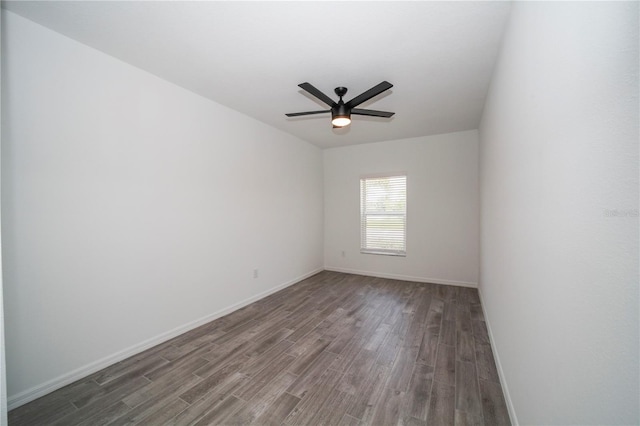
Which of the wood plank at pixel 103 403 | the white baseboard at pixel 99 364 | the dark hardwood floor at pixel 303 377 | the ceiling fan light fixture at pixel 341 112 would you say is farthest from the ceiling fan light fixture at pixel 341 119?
the wood plank at pixel 103 403

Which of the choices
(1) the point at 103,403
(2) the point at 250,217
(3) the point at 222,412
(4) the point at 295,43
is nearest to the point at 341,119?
(4) the point at 295,43

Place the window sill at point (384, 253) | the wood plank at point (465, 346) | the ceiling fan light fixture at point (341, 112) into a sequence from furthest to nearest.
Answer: the window sill at point (384, 253), the ceiling fan light fixture at point (341, 112), the wood plank at point (465, 346)

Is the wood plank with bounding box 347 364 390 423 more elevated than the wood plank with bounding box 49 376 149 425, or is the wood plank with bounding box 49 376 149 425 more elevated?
the wood plank with bounding box 347 364 390 423

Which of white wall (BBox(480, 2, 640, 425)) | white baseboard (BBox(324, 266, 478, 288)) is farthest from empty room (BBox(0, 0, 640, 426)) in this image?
white baseboard (BBox(324, 266, 478, 288))

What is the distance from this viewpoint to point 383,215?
16.9ft

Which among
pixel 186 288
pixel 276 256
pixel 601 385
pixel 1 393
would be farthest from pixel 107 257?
pixel 601 385

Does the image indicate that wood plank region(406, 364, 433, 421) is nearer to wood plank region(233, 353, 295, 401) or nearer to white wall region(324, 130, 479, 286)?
wood plank region(233, 353, 295, 401)

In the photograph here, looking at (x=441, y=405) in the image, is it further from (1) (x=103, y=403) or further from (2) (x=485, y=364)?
(1) (x=103, y=403)

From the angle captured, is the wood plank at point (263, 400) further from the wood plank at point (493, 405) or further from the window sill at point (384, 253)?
the window sill at point (384, 253)

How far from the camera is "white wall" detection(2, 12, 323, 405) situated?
5.90 ft

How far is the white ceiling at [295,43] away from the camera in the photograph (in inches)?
68.1

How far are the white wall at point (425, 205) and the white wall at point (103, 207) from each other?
8.28 ft

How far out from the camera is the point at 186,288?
2.88m

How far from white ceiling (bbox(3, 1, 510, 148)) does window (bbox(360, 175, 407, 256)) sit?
209 centimetres
